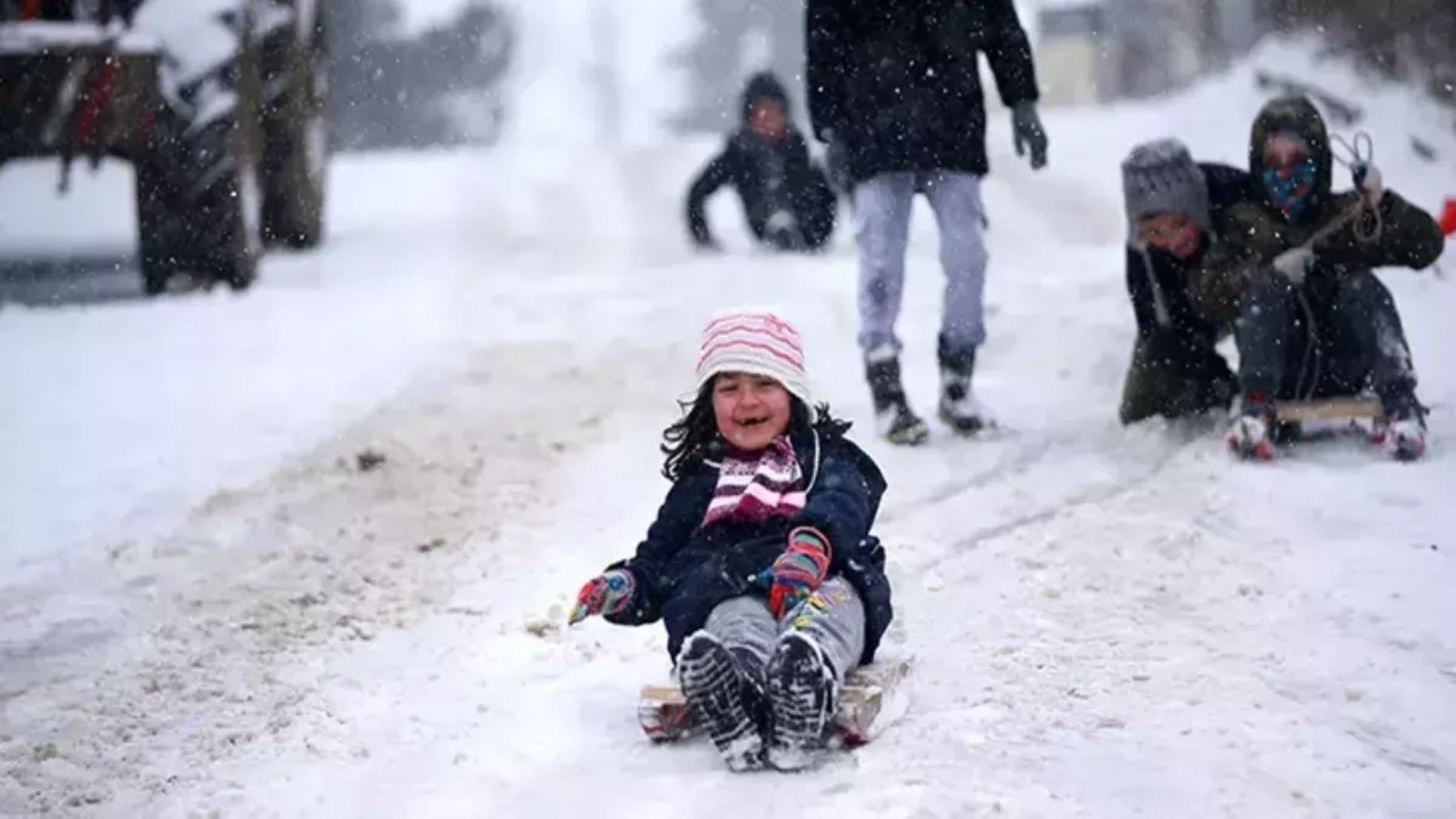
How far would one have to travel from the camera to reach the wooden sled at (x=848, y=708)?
298 cm

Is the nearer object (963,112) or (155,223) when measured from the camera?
(963,112)

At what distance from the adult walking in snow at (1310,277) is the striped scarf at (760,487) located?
7.05ft

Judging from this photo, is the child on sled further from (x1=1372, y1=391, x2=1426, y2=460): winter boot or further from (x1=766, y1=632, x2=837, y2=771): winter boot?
(x1=1372, y1=391, x2=1426, y2=460): winter boot

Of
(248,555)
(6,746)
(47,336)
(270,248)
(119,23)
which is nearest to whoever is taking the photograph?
(6,746)

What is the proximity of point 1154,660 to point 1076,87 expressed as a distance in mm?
46136

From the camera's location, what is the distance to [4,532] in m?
5.10

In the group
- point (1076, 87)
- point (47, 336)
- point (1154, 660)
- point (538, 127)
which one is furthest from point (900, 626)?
point (538, 127)

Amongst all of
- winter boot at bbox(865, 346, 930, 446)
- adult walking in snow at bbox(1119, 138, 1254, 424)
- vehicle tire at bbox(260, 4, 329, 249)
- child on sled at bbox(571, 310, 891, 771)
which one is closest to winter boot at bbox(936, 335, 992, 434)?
winter boot at bbox(865, 346, 930, 446)

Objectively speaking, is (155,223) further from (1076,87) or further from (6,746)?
Answer: (1076,87)

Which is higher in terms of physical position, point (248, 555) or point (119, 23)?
point (119, 23)

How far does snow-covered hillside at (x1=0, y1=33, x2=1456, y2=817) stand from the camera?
294 centimetres

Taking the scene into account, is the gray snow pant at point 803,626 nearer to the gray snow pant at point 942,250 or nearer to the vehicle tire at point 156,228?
the gray snow pant at point 942,250

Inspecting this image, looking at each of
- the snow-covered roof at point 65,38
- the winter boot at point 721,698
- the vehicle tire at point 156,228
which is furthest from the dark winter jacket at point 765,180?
the winter boot at point 721,698

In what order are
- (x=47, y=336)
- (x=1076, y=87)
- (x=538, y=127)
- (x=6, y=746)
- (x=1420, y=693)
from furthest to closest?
(x=538, y=127) → (x=1076, y=87) → (x=47, y=336) → (x=6, y=746) → (x=1420, y=693)
